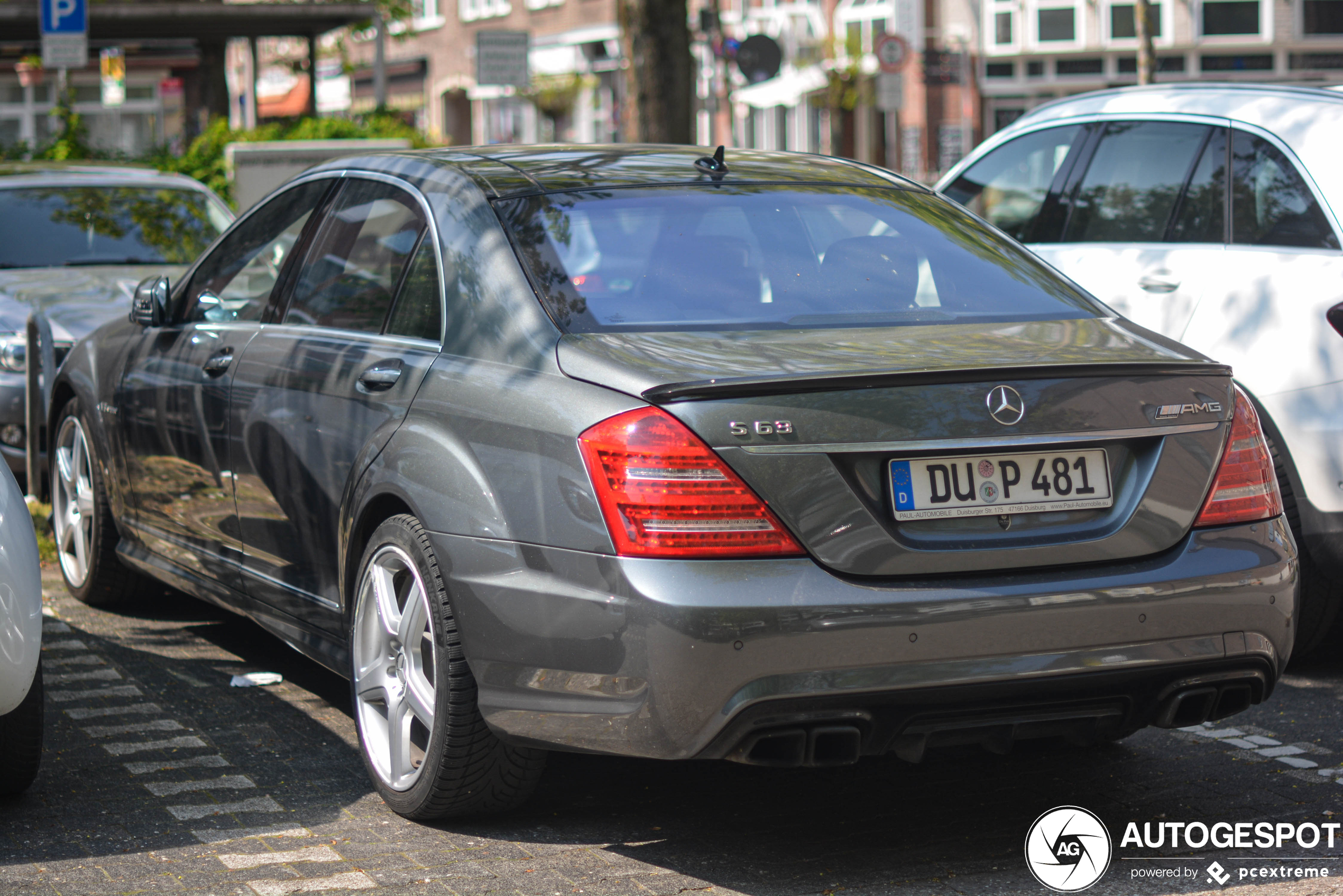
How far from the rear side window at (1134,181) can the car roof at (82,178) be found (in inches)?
241

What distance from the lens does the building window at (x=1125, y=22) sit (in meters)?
40.9

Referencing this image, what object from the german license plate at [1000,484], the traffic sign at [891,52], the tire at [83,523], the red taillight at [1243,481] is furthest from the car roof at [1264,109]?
the traffic sign at [891,52]

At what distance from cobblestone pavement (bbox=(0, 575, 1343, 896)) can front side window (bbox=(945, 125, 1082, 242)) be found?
2302mm

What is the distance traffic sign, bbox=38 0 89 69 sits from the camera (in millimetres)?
15102

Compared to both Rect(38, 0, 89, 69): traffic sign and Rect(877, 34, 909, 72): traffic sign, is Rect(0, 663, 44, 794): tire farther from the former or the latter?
Rect(877, 34, 909, 72): traffic sign

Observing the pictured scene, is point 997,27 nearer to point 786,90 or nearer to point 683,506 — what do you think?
point 786,90

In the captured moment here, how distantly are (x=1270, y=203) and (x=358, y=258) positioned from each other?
2.94m

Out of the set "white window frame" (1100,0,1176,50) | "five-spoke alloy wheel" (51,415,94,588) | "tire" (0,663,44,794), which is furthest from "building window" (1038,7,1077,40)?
"tire" (0,663,44,794)

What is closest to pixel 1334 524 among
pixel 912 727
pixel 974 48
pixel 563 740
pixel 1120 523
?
pixel 1120 523

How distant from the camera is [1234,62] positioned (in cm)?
4094

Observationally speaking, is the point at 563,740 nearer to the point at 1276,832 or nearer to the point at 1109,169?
the point at 1276,832

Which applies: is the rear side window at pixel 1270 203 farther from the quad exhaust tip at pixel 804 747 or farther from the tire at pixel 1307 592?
the quad exhaust tip at pixel 804 747

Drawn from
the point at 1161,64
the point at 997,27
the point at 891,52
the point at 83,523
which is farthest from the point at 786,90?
the point at 83,523

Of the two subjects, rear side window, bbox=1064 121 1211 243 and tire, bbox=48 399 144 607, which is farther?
tire, bbox=48 399 144 607
